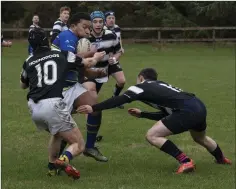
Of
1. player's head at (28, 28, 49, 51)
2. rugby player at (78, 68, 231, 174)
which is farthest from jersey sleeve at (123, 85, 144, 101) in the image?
player's head at (28, 28, 49, 51)

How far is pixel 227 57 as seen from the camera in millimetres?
25734

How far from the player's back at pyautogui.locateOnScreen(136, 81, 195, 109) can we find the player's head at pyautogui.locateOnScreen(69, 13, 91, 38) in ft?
3.11

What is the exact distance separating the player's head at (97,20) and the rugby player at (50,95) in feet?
7.63

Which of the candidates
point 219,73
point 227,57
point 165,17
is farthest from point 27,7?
point 219,73

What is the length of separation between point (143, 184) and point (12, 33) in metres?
32.0

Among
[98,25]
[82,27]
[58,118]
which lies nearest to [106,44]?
[98,25]

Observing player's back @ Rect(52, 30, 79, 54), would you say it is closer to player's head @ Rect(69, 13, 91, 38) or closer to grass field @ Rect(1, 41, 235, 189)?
player's head @ Rect(69, 13, 91, 38)

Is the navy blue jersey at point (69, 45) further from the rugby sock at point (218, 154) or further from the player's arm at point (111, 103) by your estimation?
the rugby sock at point (218, 154)

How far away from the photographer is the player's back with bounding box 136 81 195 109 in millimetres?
6137

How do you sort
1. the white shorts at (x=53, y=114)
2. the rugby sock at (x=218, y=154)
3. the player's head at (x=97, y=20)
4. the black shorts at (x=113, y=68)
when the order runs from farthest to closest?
1. the black shorts at (x=113, y=68)
2. the player's head at (x=97, y=20)
3. the rugby sock at (x=218, y=154)
4. the white shorts at (x=53, y=114)

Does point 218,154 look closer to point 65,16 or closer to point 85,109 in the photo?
point 85,109

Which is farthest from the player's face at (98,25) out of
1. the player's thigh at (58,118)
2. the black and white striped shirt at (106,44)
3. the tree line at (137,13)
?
the tree line at (137,13)

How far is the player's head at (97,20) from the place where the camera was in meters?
7.98

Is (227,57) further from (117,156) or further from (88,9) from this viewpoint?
(117,156)
